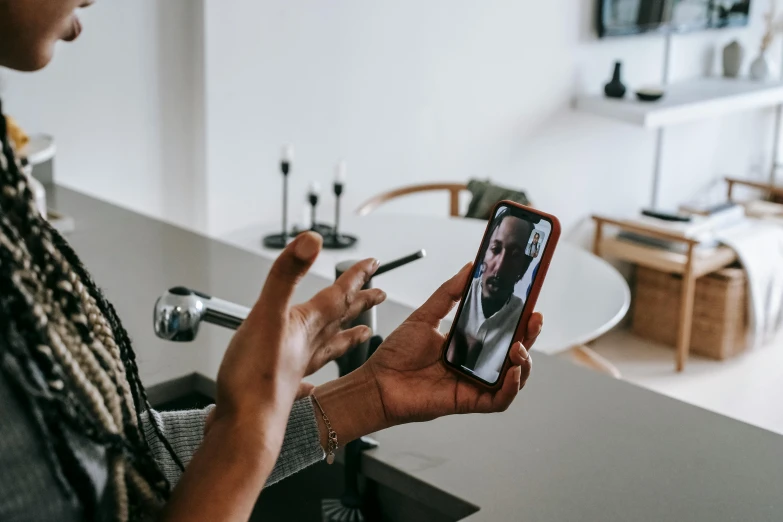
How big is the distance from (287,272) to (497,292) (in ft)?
1.12

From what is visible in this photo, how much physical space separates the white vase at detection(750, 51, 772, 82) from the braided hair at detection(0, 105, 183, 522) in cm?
431

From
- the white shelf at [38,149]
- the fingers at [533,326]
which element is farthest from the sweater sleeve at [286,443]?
the white shelf at [38,149]

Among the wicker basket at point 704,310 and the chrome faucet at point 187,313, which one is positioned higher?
the chrome faucet at point 187,313

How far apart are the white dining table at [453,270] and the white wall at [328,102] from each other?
376 mm

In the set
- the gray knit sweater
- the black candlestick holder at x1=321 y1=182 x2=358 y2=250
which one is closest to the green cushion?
the black candlestick holder at x1=321 y1=182 x2=358 y2=250

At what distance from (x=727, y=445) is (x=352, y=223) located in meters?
1.61

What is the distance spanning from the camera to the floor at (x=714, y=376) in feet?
11.0

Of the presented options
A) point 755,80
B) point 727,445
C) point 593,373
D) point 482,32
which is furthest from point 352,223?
point 755,80

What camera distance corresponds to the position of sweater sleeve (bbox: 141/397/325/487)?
0.90 meters

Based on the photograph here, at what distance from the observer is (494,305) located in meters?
0.93

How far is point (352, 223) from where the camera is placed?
2570mm

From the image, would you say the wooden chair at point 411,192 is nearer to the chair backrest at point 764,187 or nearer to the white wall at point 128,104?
the white wall at point 128,104

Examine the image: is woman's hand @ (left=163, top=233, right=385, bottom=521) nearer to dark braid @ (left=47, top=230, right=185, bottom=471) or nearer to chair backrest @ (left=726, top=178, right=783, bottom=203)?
dark braid @ (left=47, top=230, right=185, bottom=471)

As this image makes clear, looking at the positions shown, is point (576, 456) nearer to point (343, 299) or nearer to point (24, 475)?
point (343, 299)
